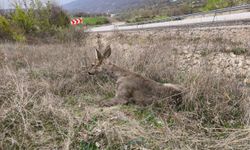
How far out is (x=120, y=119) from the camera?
3330 millimetres

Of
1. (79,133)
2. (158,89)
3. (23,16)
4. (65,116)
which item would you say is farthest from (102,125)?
(23,16)

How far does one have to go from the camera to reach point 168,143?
9.36ft

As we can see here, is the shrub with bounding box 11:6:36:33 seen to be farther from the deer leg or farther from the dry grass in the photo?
the deer leg

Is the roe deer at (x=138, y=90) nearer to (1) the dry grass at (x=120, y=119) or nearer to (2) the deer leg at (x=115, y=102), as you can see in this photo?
(2) the deer leg at (x=115, y=102)

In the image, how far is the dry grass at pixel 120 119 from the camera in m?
2.84

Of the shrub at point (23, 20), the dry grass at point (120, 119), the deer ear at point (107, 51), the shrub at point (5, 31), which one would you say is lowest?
the dry grass at point (120, 119)

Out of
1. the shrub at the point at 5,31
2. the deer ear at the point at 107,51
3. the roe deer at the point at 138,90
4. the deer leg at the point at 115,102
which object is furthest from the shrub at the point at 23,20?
the deer leg at the point at 115,102

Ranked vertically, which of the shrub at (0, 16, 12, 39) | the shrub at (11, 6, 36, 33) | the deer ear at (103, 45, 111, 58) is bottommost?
the deer ear at (103, 45, 111, 58)

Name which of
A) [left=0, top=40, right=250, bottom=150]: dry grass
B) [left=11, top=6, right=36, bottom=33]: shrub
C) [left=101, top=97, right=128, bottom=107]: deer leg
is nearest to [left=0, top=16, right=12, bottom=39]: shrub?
[left=11, top=6, right=36, bottom=33]: shrub

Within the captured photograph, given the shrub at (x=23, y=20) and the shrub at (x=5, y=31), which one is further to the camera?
the shrub at (x=23, y=20)

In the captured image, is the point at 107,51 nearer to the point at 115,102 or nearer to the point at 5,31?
the point at 115,102

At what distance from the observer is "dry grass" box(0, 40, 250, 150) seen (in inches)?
112

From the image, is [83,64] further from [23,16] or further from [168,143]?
[23,16]

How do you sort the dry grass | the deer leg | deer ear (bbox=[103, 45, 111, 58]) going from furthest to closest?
1. deer ear (bbox=[103, 45, 111, 58])
2. the deer leg
3. the dry grass
